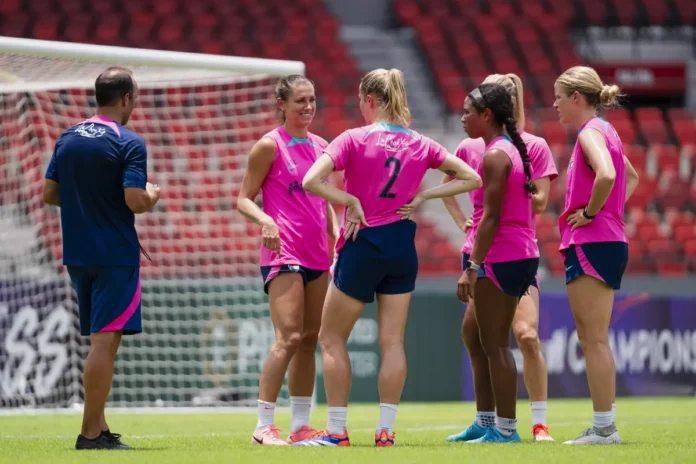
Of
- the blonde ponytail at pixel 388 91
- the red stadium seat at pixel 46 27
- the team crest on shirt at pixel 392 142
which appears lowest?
the team crest on shirt at pixel 392 142

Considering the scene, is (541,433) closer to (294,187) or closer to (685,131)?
(294,187)

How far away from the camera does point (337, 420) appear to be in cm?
580

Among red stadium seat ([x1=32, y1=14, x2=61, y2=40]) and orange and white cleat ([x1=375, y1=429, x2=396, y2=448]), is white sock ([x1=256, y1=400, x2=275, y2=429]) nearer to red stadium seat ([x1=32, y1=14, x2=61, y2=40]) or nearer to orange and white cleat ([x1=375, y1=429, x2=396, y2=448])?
orange and white cleat ([x1=375, y1=429, x2=396, y2=448])

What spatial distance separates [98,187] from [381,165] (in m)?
1.47

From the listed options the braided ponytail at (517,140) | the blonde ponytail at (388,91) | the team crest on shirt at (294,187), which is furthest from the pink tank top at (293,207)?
the braided ponytail at (517,140)

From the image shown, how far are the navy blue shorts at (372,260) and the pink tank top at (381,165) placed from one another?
0.05 meters

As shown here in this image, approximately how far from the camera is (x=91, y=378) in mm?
5742

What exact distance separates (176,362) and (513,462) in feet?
20.0

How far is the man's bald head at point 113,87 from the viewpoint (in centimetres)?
594

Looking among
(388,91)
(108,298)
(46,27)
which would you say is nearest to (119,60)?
(108,298)

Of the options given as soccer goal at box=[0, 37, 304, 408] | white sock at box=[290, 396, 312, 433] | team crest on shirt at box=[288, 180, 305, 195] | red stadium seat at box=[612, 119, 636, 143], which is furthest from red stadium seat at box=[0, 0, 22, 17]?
white sock at box=[290, 396, 312, 433]

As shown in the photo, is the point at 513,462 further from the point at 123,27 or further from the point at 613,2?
the point at 613,2

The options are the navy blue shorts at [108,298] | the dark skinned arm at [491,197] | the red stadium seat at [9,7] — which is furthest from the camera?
the red stadium seat at [9,7]

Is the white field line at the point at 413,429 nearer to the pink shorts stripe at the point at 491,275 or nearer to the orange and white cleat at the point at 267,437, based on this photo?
the orange and white cleat at the point at 267,437
